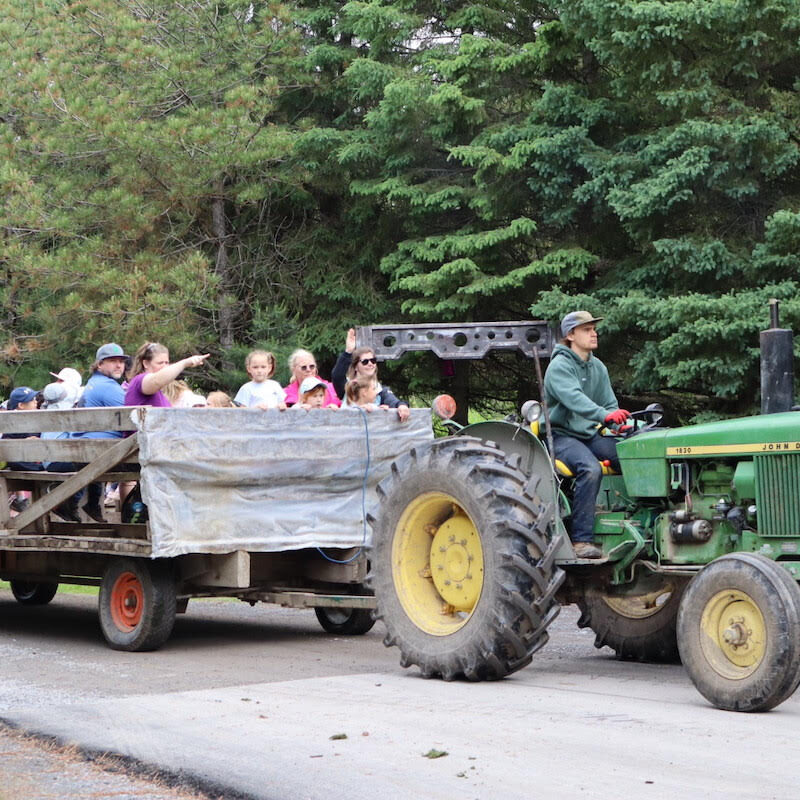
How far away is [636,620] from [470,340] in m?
2.88

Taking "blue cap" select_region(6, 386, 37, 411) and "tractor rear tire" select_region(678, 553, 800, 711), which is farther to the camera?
"blue cap" select_region(6, 386, 37, 411)

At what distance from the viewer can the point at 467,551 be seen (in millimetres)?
8078

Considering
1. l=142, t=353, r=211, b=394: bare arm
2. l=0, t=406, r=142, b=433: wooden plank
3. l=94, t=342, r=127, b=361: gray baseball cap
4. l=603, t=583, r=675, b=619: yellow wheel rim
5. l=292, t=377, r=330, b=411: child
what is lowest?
l=603, t=583, r=675, b=619: yellow wheel rim

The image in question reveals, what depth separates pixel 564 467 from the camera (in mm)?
8102

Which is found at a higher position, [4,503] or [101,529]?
[4,503]

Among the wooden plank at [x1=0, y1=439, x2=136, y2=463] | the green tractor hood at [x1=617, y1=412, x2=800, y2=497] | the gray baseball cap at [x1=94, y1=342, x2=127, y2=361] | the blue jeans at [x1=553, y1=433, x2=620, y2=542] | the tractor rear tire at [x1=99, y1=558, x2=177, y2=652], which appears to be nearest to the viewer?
the green tractor hood at [x1=617, y1=412, x2=800, y2=497]

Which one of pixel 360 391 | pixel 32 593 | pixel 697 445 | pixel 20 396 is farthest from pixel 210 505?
pixel 20 396

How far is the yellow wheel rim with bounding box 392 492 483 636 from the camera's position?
26.3 ft

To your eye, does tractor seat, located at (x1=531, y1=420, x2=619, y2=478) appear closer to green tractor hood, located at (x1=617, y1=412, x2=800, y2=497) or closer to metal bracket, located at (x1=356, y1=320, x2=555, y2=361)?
green tractor hood, located at (x1=617, y1=412, x2=800, y2=497)

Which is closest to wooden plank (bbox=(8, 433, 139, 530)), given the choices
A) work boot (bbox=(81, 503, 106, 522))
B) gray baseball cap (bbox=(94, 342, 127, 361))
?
work boot (bbox=(81, 503, 106, 522))

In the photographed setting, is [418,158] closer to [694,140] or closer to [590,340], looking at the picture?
[694,140]

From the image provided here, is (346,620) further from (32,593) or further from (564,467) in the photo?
(32,593)

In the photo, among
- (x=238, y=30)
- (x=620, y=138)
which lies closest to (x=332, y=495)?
(x=620, y=138)

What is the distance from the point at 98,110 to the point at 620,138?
7.39 m
